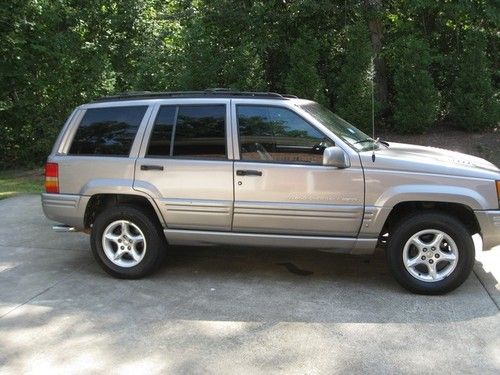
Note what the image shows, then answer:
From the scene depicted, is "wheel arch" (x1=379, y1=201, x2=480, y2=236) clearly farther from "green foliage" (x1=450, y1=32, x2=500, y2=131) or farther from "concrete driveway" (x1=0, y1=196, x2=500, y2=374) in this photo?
"green foliage" (x1=450, y1=32, x2=500, y2=131)

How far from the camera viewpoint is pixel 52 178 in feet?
18.3

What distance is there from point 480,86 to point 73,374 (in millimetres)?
10594

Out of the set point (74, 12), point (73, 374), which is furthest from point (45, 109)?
point (73, 374)

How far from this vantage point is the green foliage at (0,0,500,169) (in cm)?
1162

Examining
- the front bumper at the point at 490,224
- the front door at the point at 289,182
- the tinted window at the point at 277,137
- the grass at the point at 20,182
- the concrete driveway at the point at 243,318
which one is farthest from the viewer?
the grass at the point at 20,182

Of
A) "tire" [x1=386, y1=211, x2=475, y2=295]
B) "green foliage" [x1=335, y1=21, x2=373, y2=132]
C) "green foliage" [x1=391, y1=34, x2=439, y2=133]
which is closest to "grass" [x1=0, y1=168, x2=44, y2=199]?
A: "green foliage" [x1=335, y1=21, x2=373, y2=132]

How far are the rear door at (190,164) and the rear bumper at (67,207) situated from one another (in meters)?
0.67

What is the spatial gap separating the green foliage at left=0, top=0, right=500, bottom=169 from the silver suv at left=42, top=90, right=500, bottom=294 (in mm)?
6511

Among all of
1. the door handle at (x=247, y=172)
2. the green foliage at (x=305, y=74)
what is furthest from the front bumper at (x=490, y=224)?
the green foliage at (x=305, y=74)

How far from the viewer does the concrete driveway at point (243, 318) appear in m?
3.78

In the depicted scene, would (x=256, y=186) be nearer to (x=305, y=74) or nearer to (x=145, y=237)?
(x=145, y=237)

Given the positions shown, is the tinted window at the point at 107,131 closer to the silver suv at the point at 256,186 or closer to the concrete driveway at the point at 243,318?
the silver suv at the point at 256,186

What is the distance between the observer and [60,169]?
555cm

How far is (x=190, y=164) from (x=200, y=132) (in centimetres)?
34
